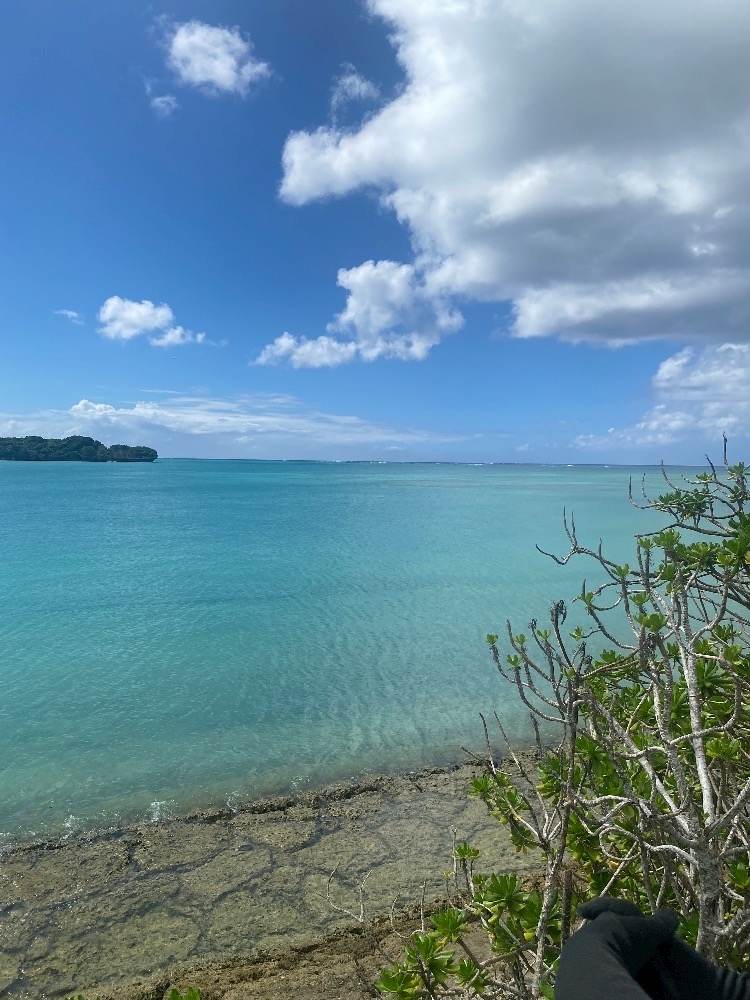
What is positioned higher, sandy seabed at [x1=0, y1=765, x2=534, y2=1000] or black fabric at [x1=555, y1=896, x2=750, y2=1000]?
black fabric at [x1=555, y1=896, x2=750, y2=1000]

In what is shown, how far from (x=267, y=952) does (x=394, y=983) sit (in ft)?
9.88

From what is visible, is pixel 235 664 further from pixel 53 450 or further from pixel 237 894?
pixel 53 450

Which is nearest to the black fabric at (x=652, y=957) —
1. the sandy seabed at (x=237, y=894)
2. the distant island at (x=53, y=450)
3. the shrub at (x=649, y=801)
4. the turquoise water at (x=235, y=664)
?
the shrub at (x=649, y=801)

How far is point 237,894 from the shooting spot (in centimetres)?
554

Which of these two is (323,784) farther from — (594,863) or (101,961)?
(594,863)

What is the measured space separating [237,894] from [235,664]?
6.63 meters

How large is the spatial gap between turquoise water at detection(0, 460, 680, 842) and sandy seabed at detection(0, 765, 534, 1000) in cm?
73

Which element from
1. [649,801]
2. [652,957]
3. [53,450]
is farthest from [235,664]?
[53,450]

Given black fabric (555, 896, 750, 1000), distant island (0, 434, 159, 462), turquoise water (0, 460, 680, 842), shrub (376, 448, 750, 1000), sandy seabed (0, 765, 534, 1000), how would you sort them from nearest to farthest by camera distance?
black fabric (555, 896, 750, 1000), shrub (376, 448, 750, 1000), sandy seabed (0, 765, 534, 1000), turquoise water (0, 460, 680, 842), distant island (0, 434, 159, 462)

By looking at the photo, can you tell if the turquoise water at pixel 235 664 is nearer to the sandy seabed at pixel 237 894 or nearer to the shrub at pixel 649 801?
the sandy seabed at pixel 237 894

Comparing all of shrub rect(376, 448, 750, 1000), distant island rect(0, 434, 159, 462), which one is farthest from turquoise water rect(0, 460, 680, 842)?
distant island rect(0, 434, 159, 462)

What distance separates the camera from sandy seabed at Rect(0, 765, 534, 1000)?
4.67m

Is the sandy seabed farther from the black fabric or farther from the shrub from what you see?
the black fabric

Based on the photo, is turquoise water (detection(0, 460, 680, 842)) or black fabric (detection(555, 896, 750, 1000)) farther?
turquoise water (detection(0, 460, 680, 842))
